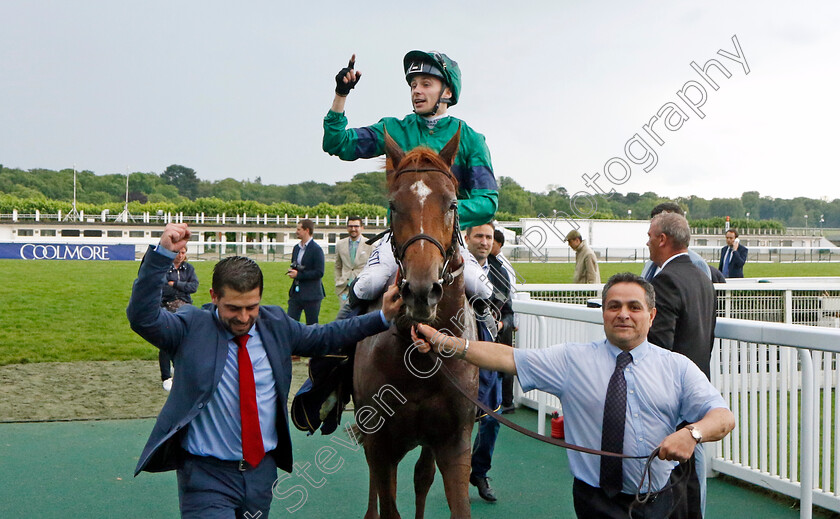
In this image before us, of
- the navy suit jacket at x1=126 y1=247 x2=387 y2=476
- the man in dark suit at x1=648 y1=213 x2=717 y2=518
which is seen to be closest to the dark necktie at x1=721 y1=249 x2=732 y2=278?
the man in dark suit at x1=648 y1=213 x2=717 y2=518

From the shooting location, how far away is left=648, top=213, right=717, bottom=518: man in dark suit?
10.5 ft

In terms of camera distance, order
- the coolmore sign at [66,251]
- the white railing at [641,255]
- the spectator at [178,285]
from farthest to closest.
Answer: the white railing at [641,255]
the coolmore sign at [66,251]
the spectator at [178,285]

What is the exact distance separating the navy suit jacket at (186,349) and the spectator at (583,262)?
767cm

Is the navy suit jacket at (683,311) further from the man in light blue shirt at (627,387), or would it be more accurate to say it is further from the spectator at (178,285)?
the spectator at (178,285)

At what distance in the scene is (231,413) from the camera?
2613 mm

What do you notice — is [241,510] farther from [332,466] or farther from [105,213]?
[105,213]

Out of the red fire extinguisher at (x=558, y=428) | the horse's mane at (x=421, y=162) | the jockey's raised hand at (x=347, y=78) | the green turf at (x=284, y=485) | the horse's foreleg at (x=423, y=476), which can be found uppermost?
the jockey's raised hand at (x=347, y=78)

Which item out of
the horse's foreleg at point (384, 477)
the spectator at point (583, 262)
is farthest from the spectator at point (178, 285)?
the spectator at point (583, 262)

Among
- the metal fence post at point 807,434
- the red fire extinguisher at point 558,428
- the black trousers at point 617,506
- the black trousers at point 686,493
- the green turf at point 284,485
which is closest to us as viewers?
the black trousers at point 617,506

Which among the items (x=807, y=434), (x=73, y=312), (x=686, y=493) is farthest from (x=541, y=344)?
(x=73, y=312)

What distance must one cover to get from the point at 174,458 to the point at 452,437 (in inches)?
45.6

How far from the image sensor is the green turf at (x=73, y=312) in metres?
10.5

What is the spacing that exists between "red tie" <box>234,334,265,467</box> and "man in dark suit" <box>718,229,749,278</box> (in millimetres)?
10272

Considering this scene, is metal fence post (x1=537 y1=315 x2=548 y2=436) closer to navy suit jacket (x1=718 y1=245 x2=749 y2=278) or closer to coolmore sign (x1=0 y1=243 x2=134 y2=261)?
navy suit jacket (x1=718 y1=245 x2=749 y2=278)
